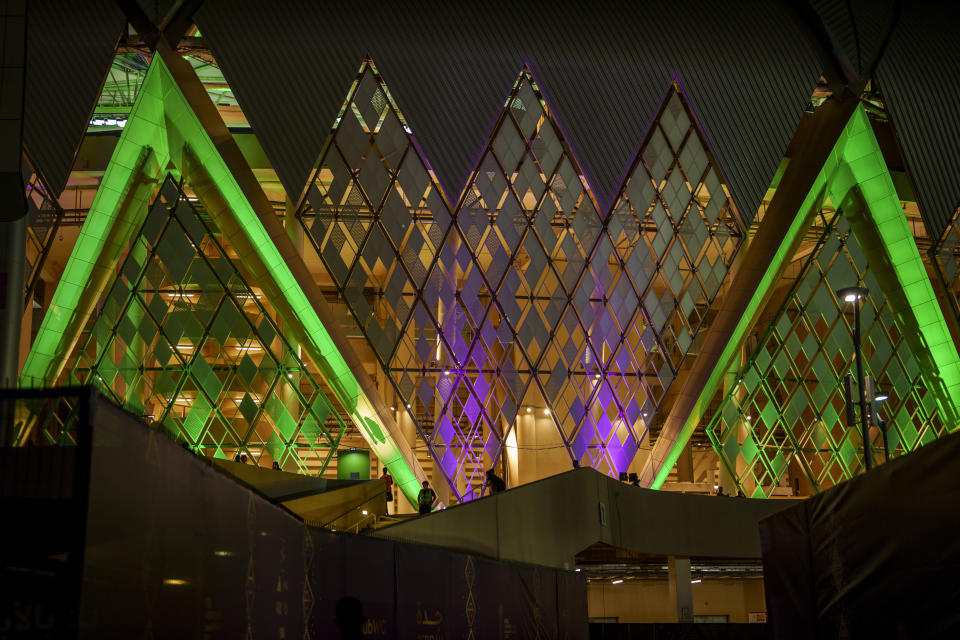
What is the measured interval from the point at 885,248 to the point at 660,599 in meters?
15.1

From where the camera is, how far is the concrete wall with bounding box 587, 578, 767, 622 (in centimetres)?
3447

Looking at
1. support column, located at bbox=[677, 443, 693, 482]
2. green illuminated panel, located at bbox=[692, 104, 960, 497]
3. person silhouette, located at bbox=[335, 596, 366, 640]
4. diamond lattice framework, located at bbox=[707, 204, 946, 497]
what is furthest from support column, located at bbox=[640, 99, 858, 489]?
person silhouette, located at bbox=[335, 596, 366, 640]

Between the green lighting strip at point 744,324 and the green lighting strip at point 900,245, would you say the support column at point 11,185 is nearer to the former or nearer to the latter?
the green lighting strip at point 744,324

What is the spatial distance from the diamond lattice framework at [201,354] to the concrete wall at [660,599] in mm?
11366

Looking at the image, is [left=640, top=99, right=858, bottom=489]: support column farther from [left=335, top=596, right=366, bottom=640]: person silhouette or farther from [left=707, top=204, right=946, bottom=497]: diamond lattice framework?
[left=335, top=596, right=366, bottom=640]: person silhouette

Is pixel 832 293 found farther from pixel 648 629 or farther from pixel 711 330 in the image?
pixel 648 629

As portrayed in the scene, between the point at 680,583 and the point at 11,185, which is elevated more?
the point at 11,185

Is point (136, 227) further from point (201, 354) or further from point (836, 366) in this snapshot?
point (836, 366)

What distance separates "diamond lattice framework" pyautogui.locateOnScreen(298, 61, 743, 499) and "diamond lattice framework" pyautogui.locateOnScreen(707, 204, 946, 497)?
12.1 ft

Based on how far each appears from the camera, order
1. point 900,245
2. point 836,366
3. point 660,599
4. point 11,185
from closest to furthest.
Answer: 1. point 11,185
2. point 660,599
3. point 900,245
4. point 836,366

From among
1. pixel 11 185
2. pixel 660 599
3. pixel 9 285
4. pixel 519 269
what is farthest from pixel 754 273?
pixel 11 185

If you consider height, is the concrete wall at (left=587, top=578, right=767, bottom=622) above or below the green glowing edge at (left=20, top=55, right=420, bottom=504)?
below

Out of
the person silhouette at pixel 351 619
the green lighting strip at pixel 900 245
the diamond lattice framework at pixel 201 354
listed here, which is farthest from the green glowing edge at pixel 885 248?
the person silhouette at pixel 351 619

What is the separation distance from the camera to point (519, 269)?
33469 millimetres
